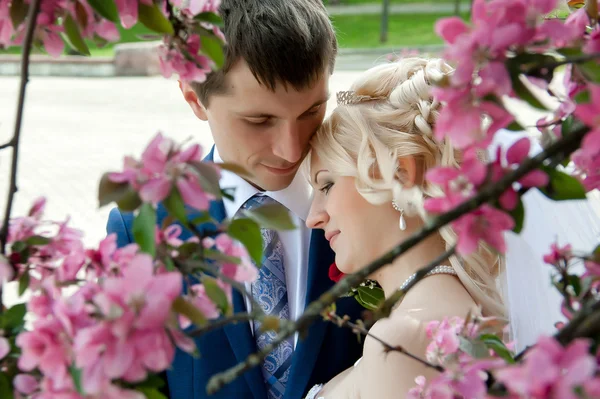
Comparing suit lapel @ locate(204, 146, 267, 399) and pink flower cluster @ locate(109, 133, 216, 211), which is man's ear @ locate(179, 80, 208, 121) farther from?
pink flower cluster @ locate(109, 133, 216, 211)

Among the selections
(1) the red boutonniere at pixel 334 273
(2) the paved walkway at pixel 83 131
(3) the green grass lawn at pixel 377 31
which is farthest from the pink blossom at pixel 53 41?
(3) the green grass lawn at pixel 377 31

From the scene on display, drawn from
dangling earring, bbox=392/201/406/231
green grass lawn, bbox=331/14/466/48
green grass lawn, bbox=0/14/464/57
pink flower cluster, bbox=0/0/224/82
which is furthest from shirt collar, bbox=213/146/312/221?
green grass lawn, bbox=331/14/466/48

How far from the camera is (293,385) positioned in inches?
64.3

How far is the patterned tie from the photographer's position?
5.51 ft

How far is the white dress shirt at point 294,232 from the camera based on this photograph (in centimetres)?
176

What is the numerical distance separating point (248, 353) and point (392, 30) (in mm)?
15212

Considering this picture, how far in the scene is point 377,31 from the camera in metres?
16.0

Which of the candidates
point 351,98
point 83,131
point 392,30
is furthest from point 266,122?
point 392,30

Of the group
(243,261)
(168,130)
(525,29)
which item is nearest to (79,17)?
(243,261)

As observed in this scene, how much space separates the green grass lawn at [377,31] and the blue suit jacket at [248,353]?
11616mm

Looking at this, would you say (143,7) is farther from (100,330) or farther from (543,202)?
(543,202)

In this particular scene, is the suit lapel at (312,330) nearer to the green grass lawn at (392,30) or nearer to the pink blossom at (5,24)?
the pink blossom at (5,24)

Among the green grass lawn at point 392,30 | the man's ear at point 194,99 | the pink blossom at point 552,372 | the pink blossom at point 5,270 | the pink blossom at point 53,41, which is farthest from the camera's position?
the green grass lawn at point 392,30

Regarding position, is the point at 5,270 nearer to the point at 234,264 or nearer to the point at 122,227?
the point at 234,264
